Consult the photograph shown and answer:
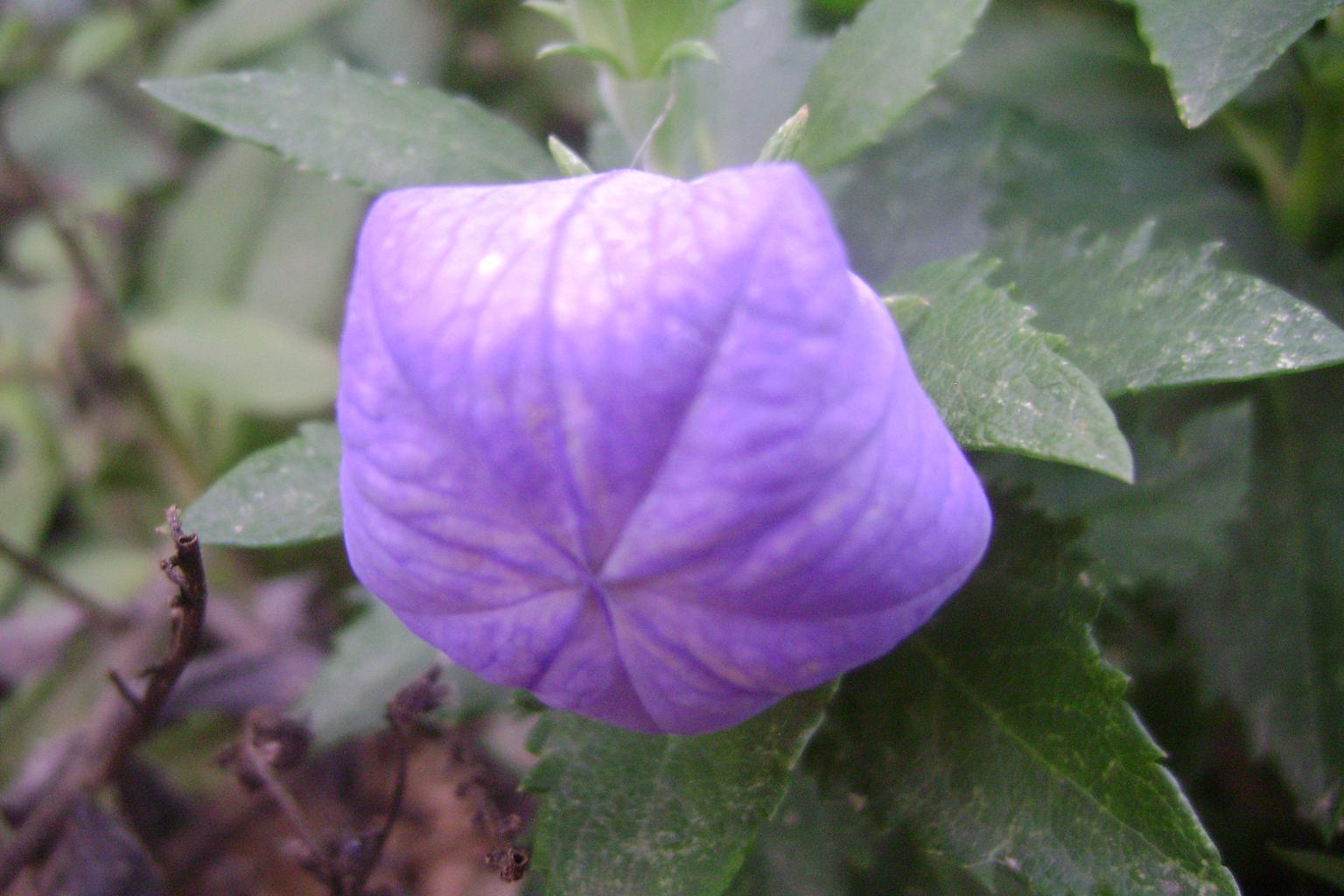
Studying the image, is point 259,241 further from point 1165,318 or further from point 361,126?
point 1165,318

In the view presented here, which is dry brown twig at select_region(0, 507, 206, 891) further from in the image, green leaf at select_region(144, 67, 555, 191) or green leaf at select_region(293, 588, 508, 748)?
green leaf at select_region(144, 67, 555, 191)

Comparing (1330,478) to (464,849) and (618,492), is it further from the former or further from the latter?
(464,849)

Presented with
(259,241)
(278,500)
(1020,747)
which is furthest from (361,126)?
(259,241)

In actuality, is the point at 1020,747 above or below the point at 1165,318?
below

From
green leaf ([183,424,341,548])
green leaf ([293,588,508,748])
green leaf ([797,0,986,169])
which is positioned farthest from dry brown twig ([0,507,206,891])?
green leaf ([797,0,986,169])

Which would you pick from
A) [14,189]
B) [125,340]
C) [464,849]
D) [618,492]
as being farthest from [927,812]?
[14,189]
